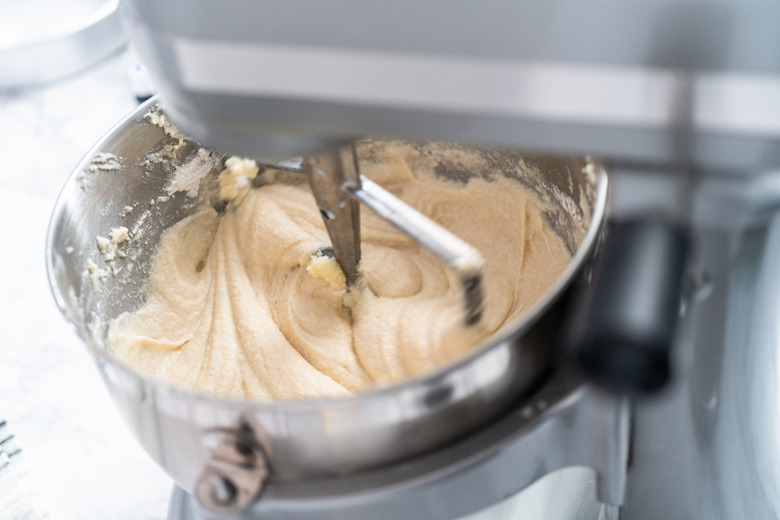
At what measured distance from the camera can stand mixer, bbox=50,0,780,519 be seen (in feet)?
1.11

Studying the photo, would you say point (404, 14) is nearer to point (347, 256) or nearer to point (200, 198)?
point (347, 256)

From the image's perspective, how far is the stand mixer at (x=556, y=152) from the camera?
13.4 inches

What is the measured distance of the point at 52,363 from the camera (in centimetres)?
94

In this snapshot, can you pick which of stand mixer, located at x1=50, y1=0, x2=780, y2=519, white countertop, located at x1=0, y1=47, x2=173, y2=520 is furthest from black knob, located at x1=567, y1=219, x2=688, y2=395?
white countertop, located at x1=0, y1=47, x2=173, y2=520

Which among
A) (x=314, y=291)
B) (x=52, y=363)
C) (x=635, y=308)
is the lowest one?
(x=52, y=363)

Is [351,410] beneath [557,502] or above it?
above

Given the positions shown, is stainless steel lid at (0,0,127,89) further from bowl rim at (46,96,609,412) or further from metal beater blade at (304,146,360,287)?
bowl rim at (46,96,609,412)

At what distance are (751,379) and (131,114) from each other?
63 cm

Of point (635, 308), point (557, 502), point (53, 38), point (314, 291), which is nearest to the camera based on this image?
point (635, 308)

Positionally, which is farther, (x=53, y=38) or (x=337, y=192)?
(x=53, y=38)

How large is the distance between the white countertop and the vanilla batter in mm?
137

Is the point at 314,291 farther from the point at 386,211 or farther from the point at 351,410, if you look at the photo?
the point at 351,410

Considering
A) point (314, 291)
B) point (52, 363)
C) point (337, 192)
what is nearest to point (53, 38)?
point (52, 363)

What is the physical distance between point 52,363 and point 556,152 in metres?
0.79
